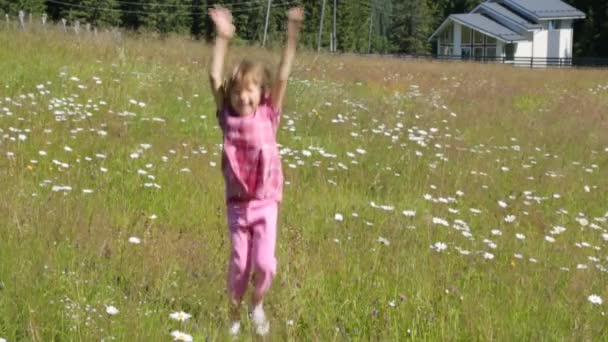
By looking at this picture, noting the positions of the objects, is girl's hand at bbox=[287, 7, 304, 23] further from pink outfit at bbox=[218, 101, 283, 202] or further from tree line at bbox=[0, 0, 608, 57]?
tree line at bbox=[0, 0, 608, 57]

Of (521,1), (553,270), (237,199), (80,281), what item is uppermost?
(521,1)

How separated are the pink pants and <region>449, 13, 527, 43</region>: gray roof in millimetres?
62627

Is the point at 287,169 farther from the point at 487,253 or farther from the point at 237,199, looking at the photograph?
the point at 237,199

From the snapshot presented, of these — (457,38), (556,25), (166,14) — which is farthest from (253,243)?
(166,14)

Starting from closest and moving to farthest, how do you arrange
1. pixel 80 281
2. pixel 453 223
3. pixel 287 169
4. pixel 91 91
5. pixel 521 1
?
pixel 80 281 < pixel 453 223 < pixel 287 169 < pixel 91 91 < pixel 521 1

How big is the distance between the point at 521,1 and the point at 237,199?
69.9 m

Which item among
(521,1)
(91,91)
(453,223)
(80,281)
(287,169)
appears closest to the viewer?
(80,281)

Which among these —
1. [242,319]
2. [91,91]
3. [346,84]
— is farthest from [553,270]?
[346,84]

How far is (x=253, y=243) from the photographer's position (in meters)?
3.03

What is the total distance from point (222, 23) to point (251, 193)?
0.82 m

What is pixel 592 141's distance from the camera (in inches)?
401

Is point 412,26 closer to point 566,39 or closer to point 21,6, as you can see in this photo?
point 566,39

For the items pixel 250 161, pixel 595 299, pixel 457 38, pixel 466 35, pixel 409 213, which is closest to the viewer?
pixel 250 161

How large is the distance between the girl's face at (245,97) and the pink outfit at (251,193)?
0.03 m
